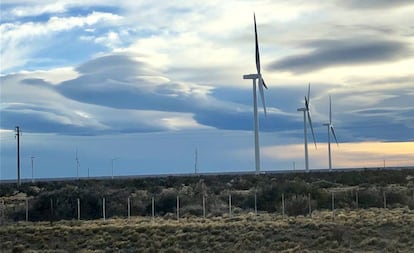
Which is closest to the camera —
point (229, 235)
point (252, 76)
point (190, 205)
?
point (229, 235)

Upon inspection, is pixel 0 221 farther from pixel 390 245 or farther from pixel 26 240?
pixel 390 245

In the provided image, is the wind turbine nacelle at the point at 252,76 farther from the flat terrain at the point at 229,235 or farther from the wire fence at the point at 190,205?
the flat terrain at the point at 229,235

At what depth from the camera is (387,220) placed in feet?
127

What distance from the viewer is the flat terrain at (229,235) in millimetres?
33812

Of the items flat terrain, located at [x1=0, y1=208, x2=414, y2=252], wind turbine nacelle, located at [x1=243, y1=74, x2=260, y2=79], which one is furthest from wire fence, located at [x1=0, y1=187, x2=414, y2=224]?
wind turbine nacelle, located at [x1=243, y1=74, x2=260, y2=79]

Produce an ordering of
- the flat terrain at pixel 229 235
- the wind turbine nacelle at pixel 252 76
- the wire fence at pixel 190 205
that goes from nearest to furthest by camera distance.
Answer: the flat terrain at pixel 229 235 < the wire fence at pixel 190 205 < the wind turbine nacelle at pixel 252 76

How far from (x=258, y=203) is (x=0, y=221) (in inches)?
717

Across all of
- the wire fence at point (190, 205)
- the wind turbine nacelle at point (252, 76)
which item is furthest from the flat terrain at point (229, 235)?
the wind turbine nacelle at point (252, 76)

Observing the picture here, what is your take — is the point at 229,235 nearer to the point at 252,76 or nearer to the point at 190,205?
the point at 190,205

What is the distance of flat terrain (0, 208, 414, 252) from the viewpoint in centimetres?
3381

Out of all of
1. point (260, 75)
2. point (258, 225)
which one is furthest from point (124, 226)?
point (260, 75)

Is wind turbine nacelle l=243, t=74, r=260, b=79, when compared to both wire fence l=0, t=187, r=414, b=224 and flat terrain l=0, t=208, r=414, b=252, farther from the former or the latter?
flat terrain l=0, t=208, r=414, b=252

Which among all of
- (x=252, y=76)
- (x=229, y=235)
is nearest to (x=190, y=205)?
(x=229, y=235)

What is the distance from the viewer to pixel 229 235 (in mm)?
36438
